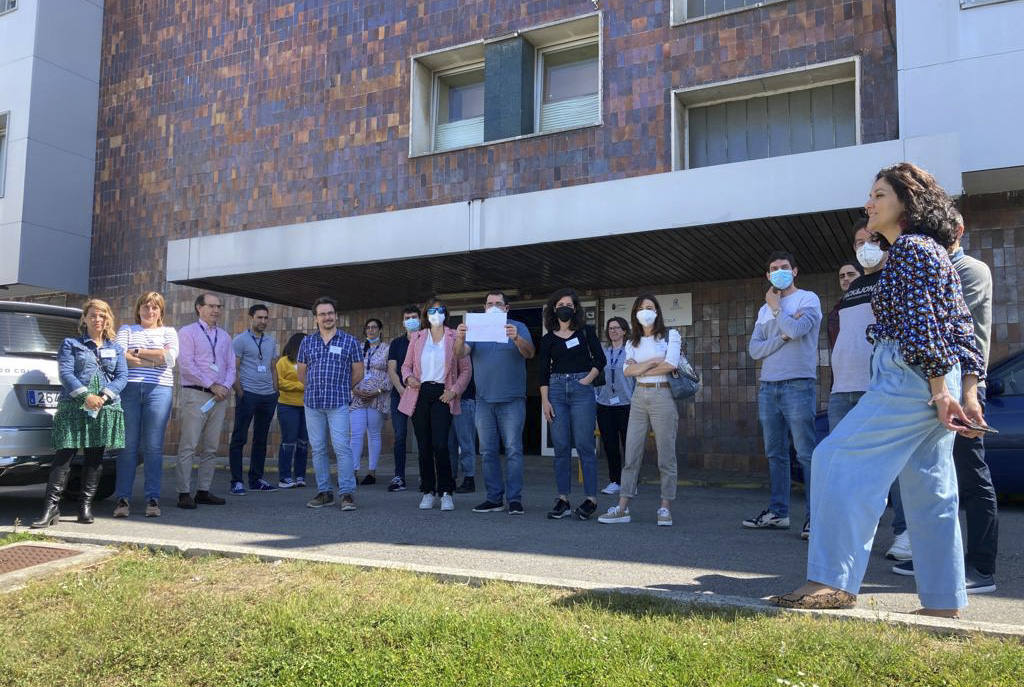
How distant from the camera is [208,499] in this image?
796 cm

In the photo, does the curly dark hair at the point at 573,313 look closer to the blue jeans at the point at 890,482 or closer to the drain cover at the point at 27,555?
the blue jeans at the point at 890,482

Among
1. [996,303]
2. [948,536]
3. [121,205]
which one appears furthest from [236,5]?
[948,536]

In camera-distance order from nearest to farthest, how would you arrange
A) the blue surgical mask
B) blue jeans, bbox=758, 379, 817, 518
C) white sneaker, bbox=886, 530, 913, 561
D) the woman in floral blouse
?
the woman in floral blouse < white sneaker, bbox=886, 530, 913, 561 < blue jeans, bbox=758, 379, 817, 518 < the blue surgical mask

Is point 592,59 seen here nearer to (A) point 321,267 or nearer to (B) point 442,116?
(B) point 442,116

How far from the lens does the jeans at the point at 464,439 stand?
8.82m

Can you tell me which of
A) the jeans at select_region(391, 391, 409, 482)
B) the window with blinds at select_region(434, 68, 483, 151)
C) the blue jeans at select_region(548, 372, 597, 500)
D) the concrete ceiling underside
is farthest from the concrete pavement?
the window with blinds at select_region(434, 68, 483, 151)

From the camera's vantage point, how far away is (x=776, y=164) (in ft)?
28.9

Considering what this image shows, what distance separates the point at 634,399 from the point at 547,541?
1460 millimetres

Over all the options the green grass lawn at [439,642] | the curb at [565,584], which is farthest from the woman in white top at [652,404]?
the green grass lawn at [439,642]

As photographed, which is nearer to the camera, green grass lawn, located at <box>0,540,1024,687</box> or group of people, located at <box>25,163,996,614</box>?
green grass lawn, located at <box>0,540,1024,687</box>

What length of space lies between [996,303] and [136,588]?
966 centimetres

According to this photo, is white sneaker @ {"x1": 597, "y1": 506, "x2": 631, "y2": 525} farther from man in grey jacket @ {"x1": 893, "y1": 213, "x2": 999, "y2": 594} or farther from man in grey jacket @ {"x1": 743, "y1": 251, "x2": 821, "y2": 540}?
man in grey jacket @ {"x1": 893, "y1": 213, "x2": 999, "y2": 594}

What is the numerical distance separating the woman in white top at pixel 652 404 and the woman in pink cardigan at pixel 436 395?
4.92 ft

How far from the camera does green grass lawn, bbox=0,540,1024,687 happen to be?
2.97 metres
